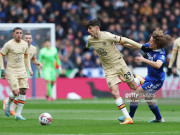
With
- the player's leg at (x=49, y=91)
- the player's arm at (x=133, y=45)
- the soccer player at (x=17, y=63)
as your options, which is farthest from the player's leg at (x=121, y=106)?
the player's leg at (x=49, y=91)

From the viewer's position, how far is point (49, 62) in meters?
20.7

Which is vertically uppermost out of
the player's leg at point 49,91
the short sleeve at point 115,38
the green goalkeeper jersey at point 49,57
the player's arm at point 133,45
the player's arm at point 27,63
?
the short sleeve at point 115,38

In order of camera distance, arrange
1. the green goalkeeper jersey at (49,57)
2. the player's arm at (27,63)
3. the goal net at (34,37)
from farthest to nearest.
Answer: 1. the goal net at (34,37)
2. the green goalkeeper jersey at (49,57)
3. the player's arm at (27,63)

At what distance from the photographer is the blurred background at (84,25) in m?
21.9

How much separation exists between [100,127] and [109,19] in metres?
16.2

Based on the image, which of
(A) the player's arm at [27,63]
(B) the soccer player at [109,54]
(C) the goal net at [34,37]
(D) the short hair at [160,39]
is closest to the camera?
(D) the short hair at [160,39]

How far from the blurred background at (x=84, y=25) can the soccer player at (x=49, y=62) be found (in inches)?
39.1

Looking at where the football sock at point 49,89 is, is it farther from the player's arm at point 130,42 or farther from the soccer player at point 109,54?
the player's arm at point 130,42

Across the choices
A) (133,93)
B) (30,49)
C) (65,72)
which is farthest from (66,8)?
(133,93)

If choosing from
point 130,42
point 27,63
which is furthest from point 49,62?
point 130,42

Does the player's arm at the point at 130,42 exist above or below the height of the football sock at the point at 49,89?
above

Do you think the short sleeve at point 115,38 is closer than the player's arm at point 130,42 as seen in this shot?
No

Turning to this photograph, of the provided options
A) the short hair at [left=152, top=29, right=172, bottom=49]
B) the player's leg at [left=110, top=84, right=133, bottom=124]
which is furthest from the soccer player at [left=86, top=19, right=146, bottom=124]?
the short hair at [left=152, top=29, right=172, bottom=49]

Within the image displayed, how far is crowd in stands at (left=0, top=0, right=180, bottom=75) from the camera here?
2359 cm
